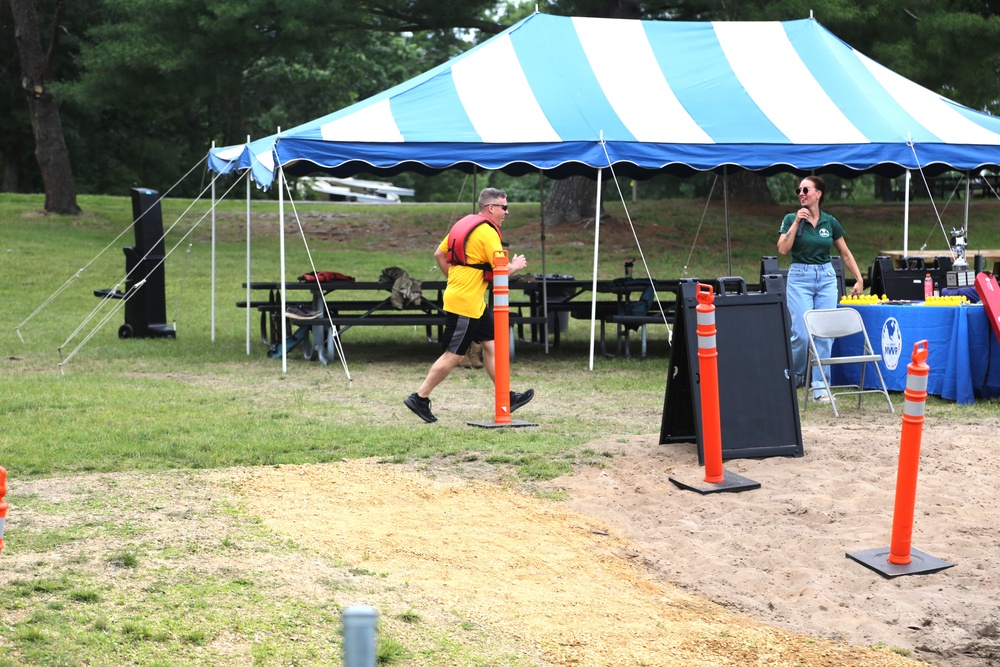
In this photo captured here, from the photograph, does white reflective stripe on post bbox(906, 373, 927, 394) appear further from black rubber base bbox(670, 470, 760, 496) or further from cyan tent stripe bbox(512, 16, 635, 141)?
cyan tent stripe bbox(512, 16, 635, 141)

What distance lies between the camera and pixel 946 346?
404 inches

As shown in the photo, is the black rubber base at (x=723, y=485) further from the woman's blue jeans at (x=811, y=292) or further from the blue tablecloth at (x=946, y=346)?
the blue tablecloth at (x=946, y=346)

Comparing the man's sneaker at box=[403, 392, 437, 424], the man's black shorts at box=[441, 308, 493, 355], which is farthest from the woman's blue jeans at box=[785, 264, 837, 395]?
the man's sneaker at box=[403, 392, 437, 424]

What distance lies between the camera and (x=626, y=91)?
45.0ft

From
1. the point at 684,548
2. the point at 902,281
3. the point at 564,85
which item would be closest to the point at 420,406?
the point at 684,548

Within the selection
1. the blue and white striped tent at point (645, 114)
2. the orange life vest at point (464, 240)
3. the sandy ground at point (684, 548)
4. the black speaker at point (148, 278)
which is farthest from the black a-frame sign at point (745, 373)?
the black speaker at point (148, 278)

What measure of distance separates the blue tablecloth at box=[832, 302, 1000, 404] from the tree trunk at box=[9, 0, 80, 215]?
23499mm

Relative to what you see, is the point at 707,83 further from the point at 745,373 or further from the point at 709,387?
the point at 709,387

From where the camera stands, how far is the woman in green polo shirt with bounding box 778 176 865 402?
9.98 metres

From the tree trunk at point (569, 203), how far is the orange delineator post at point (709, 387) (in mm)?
21343

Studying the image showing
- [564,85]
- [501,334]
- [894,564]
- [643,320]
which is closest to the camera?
[894,564]

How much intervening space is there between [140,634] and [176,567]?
83 centimetres

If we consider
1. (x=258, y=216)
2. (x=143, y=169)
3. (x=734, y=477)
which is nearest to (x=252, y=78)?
(x=143, y=169)

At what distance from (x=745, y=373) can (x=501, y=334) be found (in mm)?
1907
